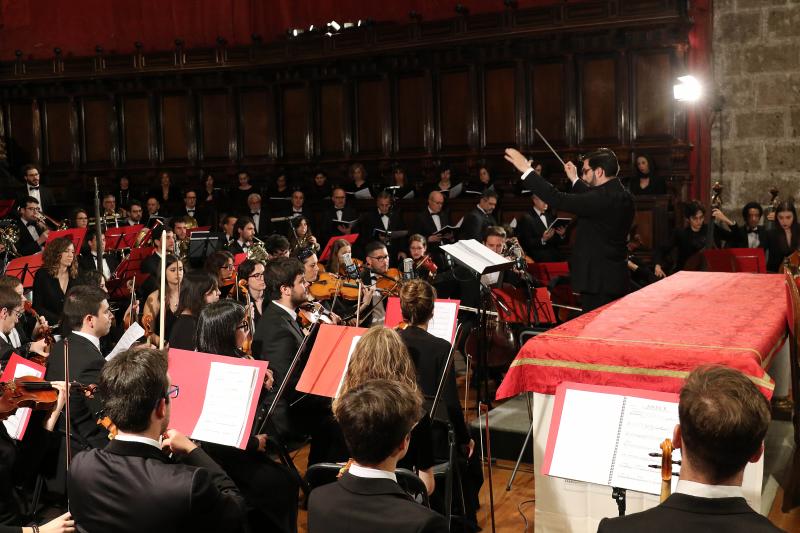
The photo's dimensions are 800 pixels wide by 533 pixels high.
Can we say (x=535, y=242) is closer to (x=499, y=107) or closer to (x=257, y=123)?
(x=499, y=107)

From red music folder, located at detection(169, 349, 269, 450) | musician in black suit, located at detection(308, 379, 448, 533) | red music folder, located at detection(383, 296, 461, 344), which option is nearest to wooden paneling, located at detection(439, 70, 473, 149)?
red music folder, located at detection(383, 296, 461, 344)

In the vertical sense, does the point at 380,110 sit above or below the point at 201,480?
above

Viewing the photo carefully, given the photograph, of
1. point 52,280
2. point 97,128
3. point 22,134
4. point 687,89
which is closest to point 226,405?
point 52,280

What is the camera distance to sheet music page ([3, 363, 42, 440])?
3.61 meters

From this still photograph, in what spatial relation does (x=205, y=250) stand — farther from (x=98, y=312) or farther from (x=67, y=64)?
(x=67, y=64)

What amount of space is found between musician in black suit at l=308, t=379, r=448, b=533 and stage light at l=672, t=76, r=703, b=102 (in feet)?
30.6

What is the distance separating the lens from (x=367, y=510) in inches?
80.8

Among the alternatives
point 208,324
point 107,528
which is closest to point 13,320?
point 208,324

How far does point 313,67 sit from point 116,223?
4191 millimetres

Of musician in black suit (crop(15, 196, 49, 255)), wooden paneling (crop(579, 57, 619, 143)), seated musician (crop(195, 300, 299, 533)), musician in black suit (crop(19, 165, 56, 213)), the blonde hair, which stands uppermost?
wooden paneling (crop(579, 57, 619, 143))

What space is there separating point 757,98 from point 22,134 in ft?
37.6

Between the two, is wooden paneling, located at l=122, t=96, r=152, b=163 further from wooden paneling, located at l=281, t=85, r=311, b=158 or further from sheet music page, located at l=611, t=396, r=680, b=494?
sheet music page, located at l=611, t=396, r=680, b=494

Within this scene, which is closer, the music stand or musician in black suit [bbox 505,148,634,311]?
musician in black suit [bbox 505,148,634,311]

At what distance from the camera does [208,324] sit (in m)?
3.77
